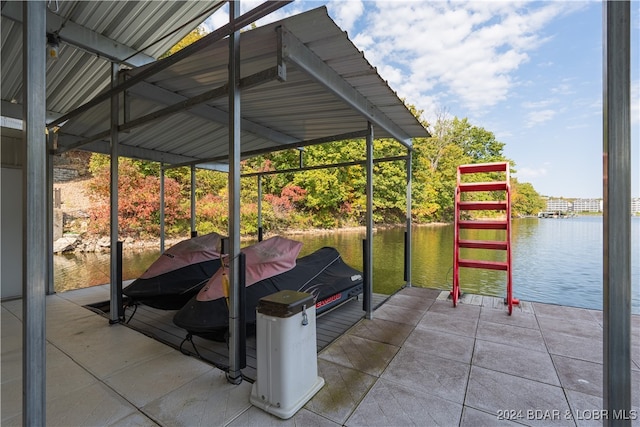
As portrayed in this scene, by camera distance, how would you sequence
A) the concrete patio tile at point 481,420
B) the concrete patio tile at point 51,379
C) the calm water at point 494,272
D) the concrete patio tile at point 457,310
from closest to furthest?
the concrete patio tile at point 481,420, the concrete patio tile at point 51,379, the concrete patio tile at point 457,310, the calm water at point 494,272

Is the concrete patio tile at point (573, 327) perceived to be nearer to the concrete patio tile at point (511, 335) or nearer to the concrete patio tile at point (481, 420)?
the concrete patio tile at point (511, 335)

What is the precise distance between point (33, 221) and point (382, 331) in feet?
10.4

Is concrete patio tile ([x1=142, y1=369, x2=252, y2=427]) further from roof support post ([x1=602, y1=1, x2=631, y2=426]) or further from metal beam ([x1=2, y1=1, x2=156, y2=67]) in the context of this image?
metal beam ([x1=2, y1=1, x2=156, y2=67])

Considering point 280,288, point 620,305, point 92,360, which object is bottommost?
point 92,360

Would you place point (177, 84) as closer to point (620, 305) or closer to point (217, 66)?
point (217, 66)

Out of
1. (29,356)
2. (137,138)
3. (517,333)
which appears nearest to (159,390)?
(29,356)

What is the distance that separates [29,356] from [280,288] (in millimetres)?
2083

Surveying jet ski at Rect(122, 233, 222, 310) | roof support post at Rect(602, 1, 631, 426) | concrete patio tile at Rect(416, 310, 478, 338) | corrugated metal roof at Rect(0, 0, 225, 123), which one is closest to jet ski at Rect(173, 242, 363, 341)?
jet ski at Rect(122, 233, 222, 310)

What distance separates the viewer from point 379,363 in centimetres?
265

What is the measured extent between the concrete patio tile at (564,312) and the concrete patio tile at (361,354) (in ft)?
7.81

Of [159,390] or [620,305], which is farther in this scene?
[159,390]

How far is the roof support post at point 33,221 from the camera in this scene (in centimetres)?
126

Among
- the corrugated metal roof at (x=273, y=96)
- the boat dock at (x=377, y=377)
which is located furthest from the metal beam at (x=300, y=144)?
the boat dock at (x=377, y=377)

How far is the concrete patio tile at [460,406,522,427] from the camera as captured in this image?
1.88 m
